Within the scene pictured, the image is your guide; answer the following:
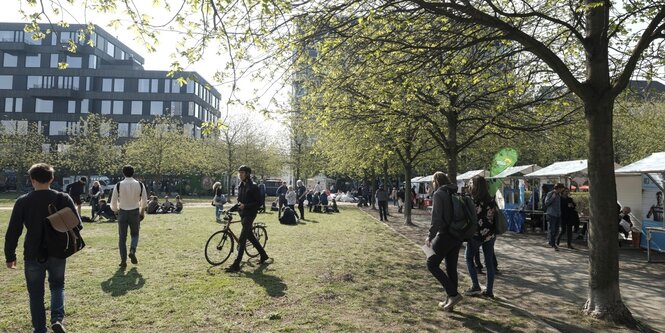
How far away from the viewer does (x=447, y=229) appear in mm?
5832

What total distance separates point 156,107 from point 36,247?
69.4 metres

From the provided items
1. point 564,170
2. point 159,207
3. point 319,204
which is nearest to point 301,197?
point 319,204

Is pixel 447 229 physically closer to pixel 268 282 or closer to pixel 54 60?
pixel 268 282

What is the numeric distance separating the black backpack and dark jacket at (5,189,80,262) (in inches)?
175

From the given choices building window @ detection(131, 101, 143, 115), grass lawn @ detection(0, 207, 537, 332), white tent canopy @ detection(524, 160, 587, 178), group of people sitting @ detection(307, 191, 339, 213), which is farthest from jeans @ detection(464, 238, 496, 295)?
building window @ detection(131, 101, 143, 115)

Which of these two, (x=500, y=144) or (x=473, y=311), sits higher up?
(x=500, y=144)

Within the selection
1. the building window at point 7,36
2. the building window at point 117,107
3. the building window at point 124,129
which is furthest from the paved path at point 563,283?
the building window at point 7,36

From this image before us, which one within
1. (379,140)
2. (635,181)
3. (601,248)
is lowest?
(601,248)

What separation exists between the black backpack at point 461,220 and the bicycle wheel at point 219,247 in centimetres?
460

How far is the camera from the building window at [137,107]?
68.7m

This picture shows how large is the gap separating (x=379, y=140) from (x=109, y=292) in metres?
10.2

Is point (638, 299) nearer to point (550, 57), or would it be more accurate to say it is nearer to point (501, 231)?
point (501, 231)

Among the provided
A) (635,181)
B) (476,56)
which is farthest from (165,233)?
(635,181)

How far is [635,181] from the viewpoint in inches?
639
